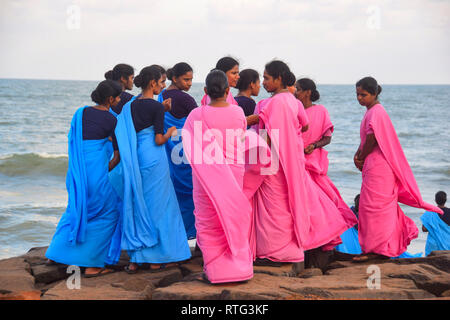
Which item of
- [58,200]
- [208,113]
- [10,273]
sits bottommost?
[58,200]

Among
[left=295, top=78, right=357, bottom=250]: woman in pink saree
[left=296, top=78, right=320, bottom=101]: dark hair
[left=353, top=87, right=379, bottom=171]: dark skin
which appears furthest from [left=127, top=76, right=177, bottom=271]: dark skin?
[left=353, top=87, right=379, bottom=171]: dark skin

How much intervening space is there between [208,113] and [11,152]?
53.1 ft

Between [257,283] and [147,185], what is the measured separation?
58.4 inches

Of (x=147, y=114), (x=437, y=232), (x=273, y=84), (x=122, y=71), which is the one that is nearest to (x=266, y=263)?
(x=273, y=84)

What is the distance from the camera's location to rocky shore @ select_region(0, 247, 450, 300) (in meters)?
4.29

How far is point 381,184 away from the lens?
5.68 metres

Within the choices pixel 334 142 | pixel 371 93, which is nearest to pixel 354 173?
pixel 334 142

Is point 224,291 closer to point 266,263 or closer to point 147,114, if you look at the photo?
point 266,263

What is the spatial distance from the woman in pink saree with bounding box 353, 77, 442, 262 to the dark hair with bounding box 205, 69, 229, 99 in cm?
187

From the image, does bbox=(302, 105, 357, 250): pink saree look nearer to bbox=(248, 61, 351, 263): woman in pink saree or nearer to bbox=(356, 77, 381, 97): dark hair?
bbox=(356, 77, 381, 97): dark hair

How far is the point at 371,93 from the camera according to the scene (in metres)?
5.71

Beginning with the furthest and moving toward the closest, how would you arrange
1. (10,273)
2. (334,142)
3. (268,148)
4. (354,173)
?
(334,142)
(354,173)
(10,273)
(268,148)
